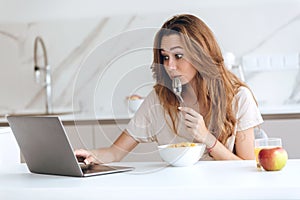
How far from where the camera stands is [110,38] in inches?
145

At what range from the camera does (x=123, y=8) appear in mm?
3771

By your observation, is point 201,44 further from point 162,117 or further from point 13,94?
point 13,94

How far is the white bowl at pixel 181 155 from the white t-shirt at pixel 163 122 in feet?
1.08

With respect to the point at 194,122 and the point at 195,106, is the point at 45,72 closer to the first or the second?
the point at 195,106

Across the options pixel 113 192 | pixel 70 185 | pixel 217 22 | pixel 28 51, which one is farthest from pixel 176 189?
pixel 28 51

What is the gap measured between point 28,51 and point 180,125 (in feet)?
6.93

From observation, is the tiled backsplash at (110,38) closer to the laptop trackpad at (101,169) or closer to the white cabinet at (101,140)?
the white cabinet at (101,140)

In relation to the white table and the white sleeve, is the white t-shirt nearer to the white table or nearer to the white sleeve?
the white sleeve

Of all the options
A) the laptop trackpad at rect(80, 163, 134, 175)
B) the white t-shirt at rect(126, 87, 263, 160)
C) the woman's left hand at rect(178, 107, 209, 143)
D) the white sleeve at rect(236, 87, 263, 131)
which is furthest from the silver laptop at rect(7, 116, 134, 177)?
the white sleeve at rect(236, 87, 263, 131)

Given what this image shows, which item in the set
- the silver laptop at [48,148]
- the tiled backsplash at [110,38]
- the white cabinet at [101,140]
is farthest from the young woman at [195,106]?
the tiled backsplash at [110,38]

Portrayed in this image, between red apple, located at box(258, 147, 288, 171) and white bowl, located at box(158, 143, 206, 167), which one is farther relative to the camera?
white bowl, located at box(158, 143, 206, 167)

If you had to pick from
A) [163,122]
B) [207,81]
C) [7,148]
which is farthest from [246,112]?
[7,148]

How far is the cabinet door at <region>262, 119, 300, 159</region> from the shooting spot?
10.3ft

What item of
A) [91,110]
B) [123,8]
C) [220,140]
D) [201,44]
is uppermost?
[123,8]
